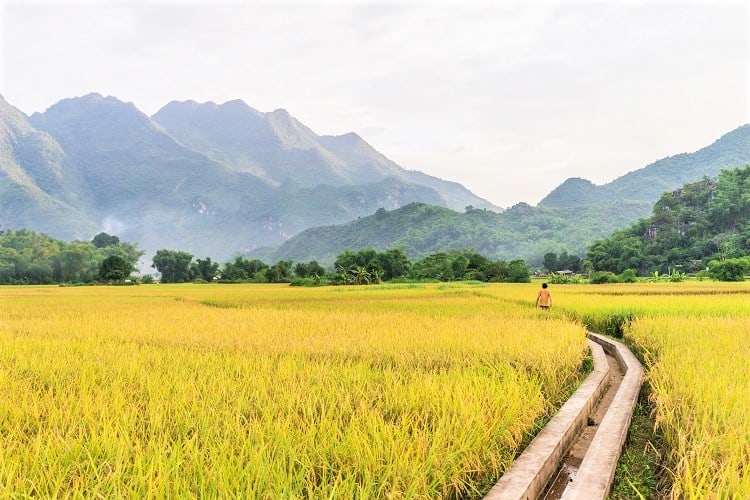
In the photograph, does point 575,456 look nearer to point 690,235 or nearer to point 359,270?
point 359,270

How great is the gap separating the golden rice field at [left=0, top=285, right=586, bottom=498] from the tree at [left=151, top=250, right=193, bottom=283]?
65778 mm

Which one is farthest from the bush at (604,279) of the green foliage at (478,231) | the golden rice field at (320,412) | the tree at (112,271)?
the green foliage at (478,231)

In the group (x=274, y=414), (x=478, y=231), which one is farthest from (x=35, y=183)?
(x=274, y=414)

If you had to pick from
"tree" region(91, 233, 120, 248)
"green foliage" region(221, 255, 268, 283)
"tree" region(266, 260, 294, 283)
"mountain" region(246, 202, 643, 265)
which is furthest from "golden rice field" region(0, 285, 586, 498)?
"tree" region(91, 233, 120, 248)

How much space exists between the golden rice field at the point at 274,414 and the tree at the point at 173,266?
65778mm

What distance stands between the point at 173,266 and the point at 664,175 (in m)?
137

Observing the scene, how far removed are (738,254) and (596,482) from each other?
216 feet

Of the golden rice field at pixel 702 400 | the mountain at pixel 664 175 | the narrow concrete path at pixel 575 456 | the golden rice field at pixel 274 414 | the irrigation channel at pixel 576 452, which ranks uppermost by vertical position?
the mountain at pixel 664 175

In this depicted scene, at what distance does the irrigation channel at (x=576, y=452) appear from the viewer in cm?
275

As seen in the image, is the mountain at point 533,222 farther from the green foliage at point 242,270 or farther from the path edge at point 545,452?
the path edge at point 545,452

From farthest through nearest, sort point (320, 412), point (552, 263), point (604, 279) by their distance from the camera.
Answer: point (552, 263)
point (604, 279)
point (320, 412)

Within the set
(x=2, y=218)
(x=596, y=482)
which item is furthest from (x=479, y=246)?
(x=2, y=218)

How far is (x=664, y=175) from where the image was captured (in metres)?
134

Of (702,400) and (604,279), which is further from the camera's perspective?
(604,279)
